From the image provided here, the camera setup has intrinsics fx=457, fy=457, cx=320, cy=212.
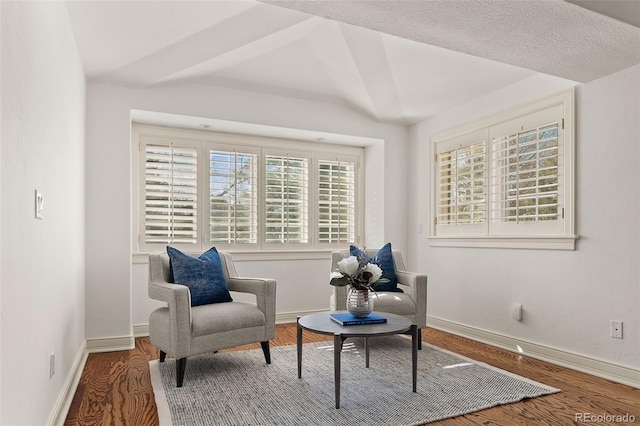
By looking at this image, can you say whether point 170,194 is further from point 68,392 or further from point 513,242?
point 513,242

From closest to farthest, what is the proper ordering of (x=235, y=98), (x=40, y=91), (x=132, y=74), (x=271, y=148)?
(x=40, y=91) → (x=132, y=74) → (x=235, y=98) → (x=271, y=148)

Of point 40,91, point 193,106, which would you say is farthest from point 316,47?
point 40,91

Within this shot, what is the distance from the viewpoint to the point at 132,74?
375 cm

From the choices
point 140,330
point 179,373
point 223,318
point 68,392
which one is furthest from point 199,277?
point 140,330

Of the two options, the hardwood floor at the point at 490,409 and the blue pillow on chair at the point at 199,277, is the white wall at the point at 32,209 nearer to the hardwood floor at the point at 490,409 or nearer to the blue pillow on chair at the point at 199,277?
the hardwood floor at the point at 490,409

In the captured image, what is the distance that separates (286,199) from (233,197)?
60 cm

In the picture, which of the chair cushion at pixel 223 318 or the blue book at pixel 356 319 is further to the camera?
the chair cushion at pixel 223 318

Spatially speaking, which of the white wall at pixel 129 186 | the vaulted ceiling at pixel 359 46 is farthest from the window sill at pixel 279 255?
the vaulted ceiling at pixel 359 46

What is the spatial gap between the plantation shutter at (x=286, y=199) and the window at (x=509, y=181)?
1436 mm

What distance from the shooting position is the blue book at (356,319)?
9.02ft

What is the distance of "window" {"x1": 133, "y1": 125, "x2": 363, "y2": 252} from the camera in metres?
4.48

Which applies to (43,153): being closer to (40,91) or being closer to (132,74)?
(40,91)

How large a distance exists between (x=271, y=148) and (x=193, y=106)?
109cm

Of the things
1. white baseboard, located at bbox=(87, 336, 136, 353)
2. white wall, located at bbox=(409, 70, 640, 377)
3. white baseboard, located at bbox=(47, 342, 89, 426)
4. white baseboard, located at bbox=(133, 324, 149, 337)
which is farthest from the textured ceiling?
white baseboard, located at bbox=(133, 324, 149, 337)
